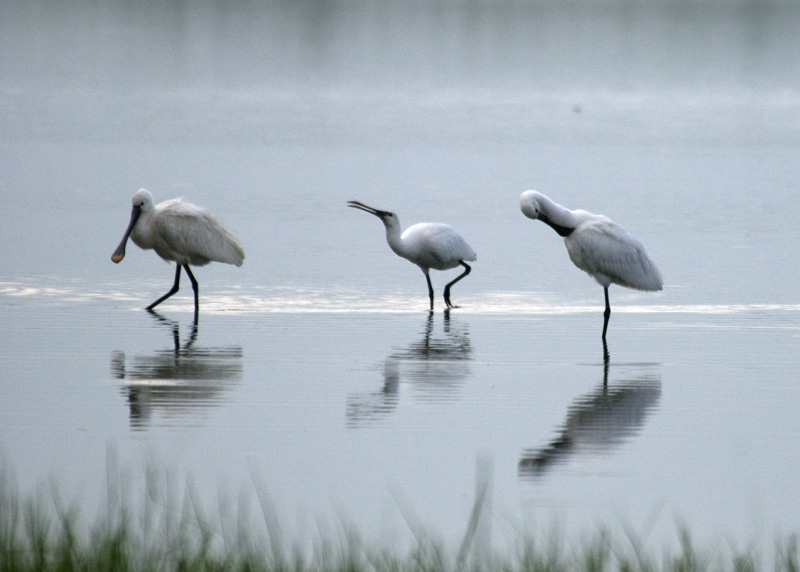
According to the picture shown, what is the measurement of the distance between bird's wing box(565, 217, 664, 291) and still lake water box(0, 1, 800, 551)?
507mm

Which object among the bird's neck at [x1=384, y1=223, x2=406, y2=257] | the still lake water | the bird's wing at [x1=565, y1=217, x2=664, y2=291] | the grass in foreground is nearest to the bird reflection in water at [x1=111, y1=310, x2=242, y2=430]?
the still lake water

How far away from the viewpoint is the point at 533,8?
128 meters

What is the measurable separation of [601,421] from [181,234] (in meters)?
6.98

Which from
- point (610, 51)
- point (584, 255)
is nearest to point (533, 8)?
point (610, 51)

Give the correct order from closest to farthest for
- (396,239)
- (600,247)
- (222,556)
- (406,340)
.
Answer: (222,556) < (406,340) < (600,247) < (396,239)

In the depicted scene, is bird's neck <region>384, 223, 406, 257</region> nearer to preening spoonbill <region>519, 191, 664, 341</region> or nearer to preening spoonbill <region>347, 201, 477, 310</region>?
preening spoonbill <region>347, 201, 477, 310</region>

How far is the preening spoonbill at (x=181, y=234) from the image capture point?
48.8 feet

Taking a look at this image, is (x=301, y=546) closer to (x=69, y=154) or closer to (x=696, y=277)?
(x=696, y=277)

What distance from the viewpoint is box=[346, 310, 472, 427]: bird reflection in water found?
30.1 feet

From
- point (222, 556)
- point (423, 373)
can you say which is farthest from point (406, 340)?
point (222, 556)

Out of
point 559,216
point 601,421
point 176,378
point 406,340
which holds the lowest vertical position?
point 601,421

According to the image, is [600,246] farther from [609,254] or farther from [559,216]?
[559,216]

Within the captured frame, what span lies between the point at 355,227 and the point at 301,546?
677 inches

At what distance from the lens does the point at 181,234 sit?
14.9 m
